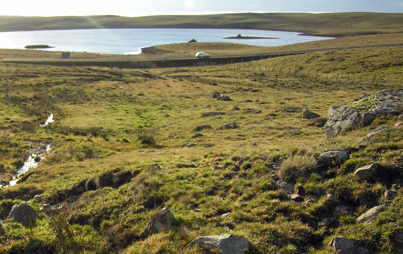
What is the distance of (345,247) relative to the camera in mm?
7270

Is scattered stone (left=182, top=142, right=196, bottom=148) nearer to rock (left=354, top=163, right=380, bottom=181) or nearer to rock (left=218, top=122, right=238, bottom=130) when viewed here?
rock (left=218, top=122, right=238, bottom=130)

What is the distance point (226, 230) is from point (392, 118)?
36.9 feet

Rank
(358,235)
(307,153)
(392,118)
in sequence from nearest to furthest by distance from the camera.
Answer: (358,235) → (307,153) → (392,118)

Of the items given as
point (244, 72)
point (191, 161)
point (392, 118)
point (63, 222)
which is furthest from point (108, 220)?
point (244, 72)

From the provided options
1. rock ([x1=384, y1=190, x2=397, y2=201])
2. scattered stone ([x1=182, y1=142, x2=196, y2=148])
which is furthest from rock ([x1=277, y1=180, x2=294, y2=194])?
scattered stone ([x1=182, y1=142, x2=196, y2=148])

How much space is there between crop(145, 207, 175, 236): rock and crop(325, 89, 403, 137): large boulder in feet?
37.3

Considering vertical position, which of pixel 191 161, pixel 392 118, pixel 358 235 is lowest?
pixel 191 161

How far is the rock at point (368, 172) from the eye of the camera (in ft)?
31.1

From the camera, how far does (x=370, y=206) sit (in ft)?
28.2

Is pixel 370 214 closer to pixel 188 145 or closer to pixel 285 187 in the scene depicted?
pixel 285 187

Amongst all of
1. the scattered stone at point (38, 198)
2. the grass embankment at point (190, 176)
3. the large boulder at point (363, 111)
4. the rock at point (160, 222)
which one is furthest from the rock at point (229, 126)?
the rock at point (160, 222)

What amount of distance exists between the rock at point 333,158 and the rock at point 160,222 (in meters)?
5.58

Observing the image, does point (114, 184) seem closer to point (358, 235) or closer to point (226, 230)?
point (226, 230)

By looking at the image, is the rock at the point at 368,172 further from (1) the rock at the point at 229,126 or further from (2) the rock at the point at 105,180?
(1) the rock at the point at 229,126
